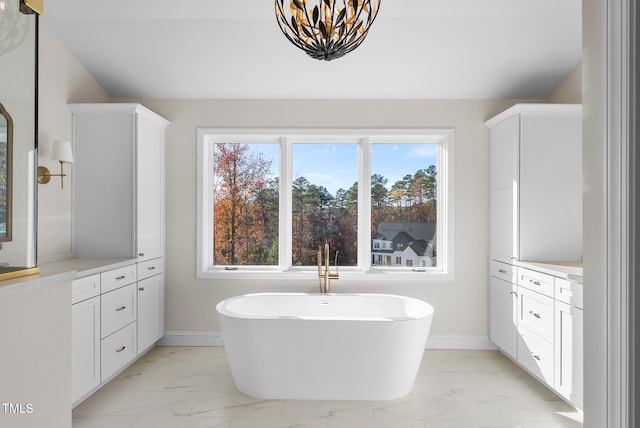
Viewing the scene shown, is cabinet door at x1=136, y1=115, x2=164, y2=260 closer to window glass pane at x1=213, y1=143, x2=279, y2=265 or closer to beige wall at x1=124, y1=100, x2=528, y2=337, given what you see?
beige wall at x1=124, y1=100, x2=528, y2=337

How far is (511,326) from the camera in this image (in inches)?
136

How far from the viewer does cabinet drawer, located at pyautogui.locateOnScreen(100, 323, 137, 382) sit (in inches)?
115

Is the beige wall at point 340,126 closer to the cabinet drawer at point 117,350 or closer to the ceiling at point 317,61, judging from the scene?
the ceiling at point 317,61

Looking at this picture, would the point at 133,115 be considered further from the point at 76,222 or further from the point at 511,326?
the point at 511,326

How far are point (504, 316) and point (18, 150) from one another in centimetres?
356

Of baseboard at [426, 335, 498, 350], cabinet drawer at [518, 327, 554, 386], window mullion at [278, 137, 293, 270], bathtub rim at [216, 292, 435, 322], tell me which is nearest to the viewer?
bathtub rim at [216, 292, 435, 322]

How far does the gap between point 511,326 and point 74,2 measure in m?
4.12

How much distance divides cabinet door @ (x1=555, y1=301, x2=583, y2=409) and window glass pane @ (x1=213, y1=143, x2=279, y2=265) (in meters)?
2.46

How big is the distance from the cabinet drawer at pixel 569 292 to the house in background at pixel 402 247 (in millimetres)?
1428

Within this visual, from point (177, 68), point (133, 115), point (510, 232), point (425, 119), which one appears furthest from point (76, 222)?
point (510, 232)

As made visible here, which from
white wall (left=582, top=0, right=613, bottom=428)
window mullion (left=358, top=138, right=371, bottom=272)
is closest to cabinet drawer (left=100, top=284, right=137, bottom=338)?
window mullion (left=358, top=138, right=371, bottom=272)

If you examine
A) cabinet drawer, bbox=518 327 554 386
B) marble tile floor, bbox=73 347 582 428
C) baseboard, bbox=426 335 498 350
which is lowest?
marble tile floor, bbox=73 347 582 428

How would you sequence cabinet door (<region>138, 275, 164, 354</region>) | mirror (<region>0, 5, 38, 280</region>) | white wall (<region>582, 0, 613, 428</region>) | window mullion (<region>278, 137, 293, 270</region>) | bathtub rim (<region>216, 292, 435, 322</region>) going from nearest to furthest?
white wall (<region>582, 0, 613, 428</region>)
mirror (<region>0, 5, 38, 280</region>)
bathtub rim (<region>216, 292, 435, 322</region>)
cabinet door (<region>138, 275, 164, 354</region>)
window mullion (<region>278, 137, 293, 270</region>)

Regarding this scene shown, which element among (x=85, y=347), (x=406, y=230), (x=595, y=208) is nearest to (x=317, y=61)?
(x=406, y=230)
